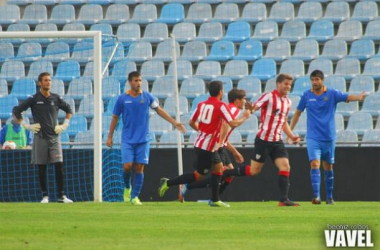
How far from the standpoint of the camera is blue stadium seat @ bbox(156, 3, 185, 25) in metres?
23.5

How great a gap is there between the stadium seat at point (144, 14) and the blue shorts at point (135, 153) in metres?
9.83

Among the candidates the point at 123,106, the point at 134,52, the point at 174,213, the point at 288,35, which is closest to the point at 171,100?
the point at 134,52

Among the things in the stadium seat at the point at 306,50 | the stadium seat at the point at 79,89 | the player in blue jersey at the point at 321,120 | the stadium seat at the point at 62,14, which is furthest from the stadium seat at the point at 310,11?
the player in blue jersey at the point at 321,120

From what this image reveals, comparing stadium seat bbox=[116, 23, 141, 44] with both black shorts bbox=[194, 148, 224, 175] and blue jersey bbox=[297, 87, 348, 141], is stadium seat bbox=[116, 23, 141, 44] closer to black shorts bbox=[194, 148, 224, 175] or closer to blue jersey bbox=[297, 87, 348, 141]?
blue jersey bbox=[297, 87, 348, 141]

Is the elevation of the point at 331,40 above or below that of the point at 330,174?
above

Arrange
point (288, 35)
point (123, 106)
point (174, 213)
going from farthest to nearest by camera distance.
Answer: point (288, 35) → point (123, 106) → point (174, 213)

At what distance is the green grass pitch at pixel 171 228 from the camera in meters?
7.22

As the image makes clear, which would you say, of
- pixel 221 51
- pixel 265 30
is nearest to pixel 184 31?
pixel 221 51

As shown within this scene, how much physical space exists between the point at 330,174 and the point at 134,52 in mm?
9068

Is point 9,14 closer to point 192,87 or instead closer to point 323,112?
point 192,87

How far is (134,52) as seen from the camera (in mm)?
22688

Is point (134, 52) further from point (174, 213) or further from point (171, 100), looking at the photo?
point (174, 213)

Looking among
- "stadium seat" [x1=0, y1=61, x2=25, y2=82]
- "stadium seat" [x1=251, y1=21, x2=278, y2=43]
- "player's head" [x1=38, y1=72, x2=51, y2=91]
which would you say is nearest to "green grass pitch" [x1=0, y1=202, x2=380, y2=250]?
"player's head" [x1=38, y1=72, x2=51, y2=91]

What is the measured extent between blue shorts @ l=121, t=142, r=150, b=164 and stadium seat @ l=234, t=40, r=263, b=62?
8.76 meters
